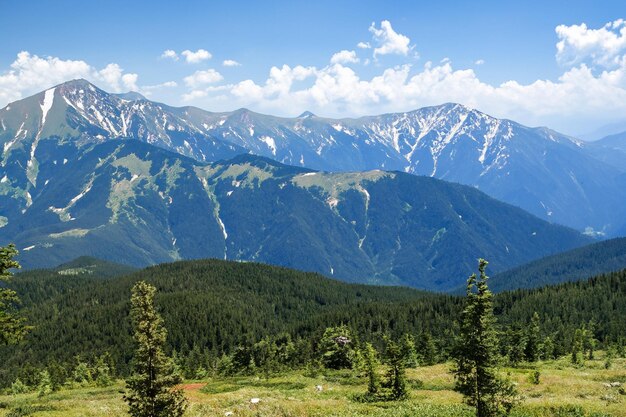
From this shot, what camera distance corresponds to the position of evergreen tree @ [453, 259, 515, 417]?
37188 mm

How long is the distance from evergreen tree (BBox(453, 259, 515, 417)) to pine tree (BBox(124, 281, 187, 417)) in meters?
20.3

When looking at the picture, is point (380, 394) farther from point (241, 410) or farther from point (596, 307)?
point (596, 307)

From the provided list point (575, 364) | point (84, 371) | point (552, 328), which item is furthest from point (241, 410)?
point (552, 328)

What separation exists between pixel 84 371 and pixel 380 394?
131392mm

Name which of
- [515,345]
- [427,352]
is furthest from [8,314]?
[427,352]

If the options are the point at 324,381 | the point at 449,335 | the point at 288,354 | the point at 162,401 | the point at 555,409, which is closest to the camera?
the point at 162,401

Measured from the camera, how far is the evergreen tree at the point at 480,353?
3719 centimetres

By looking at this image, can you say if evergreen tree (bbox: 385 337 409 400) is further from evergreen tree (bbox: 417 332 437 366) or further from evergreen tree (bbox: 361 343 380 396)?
evergreen tree (bbox: 417 332 437 366)

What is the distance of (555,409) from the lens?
1903 inches

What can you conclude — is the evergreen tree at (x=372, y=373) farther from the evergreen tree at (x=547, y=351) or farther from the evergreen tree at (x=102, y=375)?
the evergreen tree at (x=102, y=375)

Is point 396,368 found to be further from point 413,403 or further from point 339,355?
point 339,355

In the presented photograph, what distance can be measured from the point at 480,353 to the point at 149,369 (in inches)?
904

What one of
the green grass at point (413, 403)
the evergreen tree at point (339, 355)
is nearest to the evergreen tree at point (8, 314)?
the green grass at point (413, 403)

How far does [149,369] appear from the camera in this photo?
117 feet
